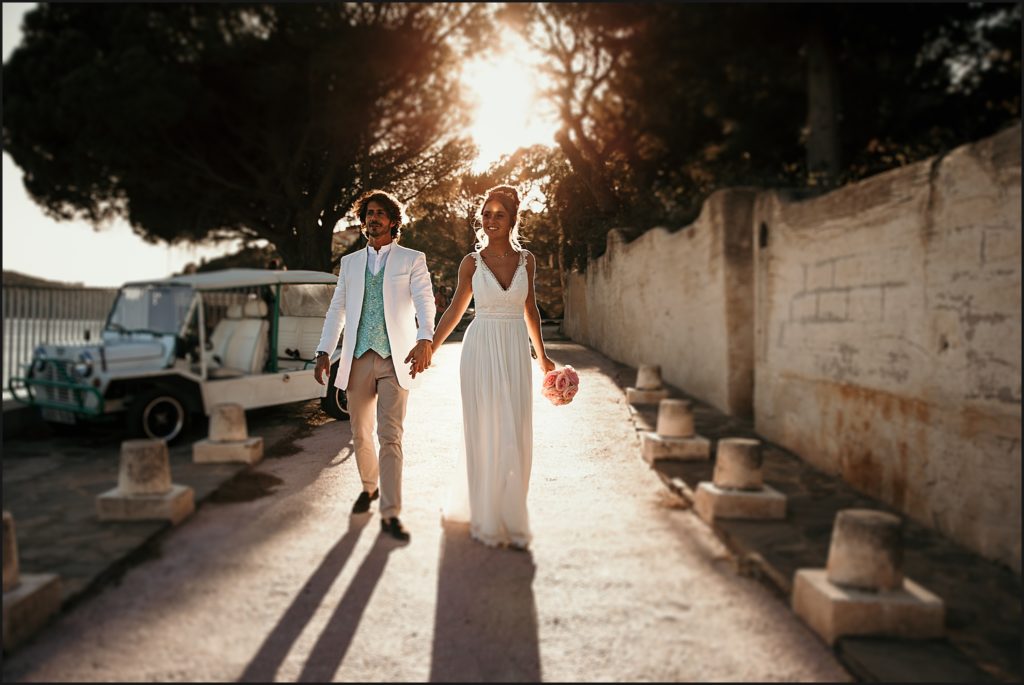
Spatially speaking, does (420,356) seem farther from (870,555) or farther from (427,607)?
(870,555)

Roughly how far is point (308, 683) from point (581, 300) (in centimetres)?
2427

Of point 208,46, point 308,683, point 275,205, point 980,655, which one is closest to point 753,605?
point 980,655

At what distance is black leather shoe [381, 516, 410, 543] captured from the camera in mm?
4746

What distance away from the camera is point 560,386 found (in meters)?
5.13

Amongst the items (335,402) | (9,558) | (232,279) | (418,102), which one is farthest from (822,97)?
(9,558)

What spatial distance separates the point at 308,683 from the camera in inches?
117

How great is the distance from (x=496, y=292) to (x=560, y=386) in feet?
2.57

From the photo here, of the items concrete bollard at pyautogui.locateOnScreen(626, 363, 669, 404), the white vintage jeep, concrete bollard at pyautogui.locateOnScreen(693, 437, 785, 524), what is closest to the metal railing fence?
the white vintage jeep

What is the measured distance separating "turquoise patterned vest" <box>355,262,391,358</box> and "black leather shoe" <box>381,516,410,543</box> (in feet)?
3.17

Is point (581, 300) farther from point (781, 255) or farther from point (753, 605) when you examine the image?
point (753, 605)

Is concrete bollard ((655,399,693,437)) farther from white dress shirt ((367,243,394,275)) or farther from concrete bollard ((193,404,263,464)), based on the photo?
concrete bollard ((193,404,263,464))

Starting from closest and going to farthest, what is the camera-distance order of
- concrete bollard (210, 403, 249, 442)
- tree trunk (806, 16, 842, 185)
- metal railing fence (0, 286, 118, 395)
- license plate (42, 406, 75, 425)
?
1. concrete bollard (210, 403, 249, 442)
2. license plate (42, 406, 75, 425)
3. metal railing fence (0, 286, 118, 395)
4. tree trunk (806, 16, 842, 185)

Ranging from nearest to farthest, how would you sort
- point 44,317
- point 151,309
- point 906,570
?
point 906,570
point 151,309
point 44,317

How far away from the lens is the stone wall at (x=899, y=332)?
13.9ft
